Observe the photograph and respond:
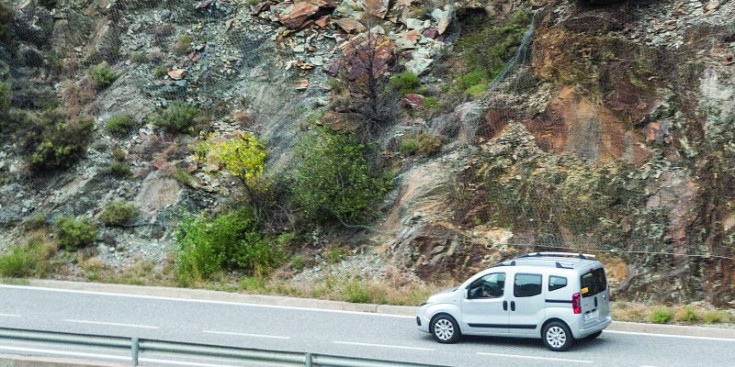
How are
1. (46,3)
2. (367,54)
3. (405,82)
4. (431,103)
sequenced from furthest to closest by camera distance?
(46,3)
(367,54)
(405,82)
(431,103)

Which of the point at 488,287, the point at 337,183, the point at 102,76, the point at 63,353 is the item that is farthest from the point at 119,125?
the point at 488,287

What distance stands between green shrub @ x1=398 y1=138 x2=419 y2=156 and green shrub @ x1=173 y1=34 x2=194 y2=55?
29.9 ft

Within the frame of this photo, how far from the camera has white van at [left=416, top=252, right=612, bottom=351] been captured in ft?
46.8

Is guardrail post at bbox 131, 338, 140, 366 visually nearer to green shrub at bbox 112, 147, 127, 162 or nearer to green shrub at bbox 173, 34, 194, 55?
green shrub at bbox 112, 147, 127, 162

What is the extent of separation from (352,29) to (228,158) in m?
7.58

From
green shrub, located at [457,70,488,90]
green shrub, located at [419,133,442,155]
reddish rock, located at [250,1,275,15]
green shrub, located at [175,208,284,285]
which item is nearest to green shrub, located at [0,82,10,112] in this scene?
reddish rock, located at [250,1,275,15]

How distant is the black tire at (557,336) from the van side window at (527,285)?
1.91 feet

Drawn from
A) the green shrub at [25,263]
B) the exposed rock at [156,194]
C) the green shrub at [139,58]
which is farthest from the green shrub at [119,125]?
the green shrub at [25,263]

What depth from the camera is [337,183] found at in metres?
21.3

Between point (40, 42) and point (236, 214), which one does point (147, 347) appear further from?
point (40, 42)

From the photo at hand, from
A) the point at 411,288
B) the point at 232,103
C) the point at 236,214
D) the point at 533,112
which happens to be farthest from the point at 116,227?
the point at 533,112

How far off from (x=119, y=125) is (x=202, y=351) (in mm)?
14952

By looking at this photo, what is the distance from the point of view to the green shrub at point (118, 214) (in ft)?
73.7

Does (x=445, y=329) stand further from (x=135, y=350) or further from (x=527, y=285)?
(x=135, y=350)
